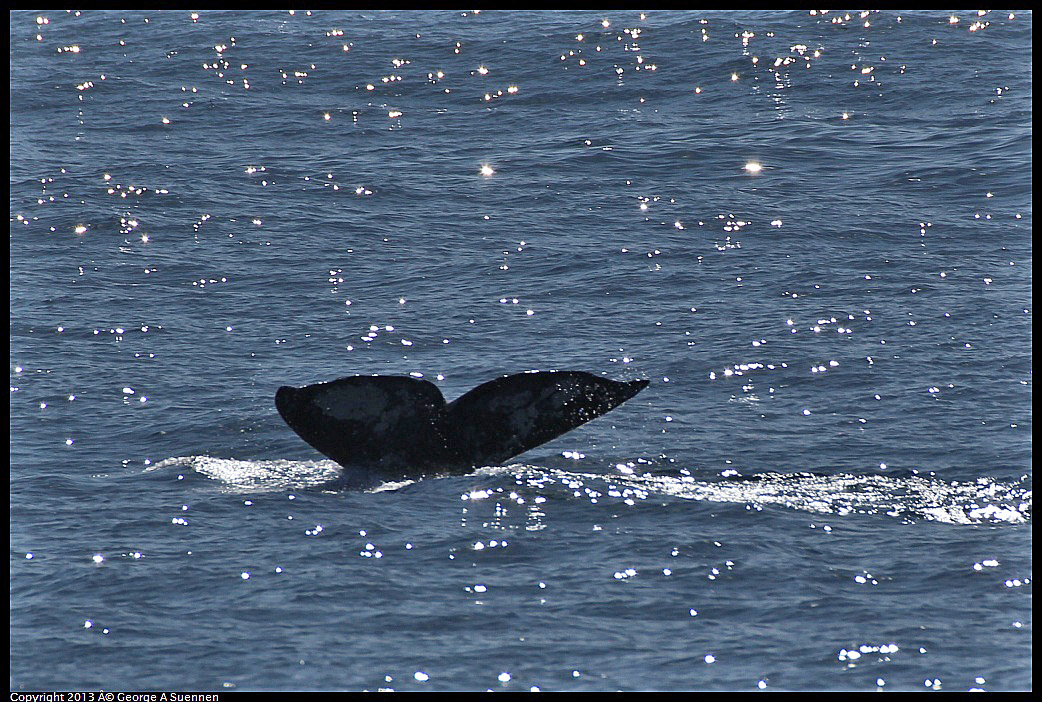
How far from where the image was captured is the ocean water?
9750mm

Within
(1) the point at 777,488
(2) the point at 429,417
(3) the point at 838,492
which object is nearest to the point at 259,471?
(2) the point at 429,417

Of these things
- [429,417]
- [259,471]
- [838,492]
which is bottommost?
[838,492]

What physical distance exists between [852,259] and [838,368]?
3.86m

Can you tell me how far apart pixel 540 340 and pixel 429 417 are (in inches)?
176

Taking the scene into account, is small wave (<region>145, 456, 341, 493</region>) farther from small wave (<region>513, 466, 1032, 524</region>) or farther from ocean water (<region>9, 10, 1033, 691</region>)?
small wave (<region>513, 466, 1032, 524</region>)

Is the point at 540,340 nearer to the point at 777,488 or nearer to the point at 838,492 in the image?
the point at 777,488

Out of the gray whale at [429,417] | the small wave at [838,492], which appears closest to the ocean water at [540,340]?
the small wave at [838,492]

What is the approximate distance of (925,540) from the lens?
10961mm

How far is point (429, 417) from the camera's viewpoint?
1240cm

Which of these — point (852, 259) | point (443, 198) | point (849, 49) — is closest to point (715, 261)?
point (852, 259)

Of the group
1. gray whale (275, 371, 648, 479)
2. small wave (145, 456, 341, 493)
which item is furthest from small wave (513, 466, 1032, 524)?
small wave (145, 456, 341, 493)

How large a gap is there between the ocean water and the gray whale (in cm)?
33

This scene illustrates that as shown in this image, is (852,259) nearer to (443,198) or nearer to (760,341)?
(760,341)

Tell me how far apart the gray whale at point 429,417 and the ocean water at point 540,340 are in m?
0.33
